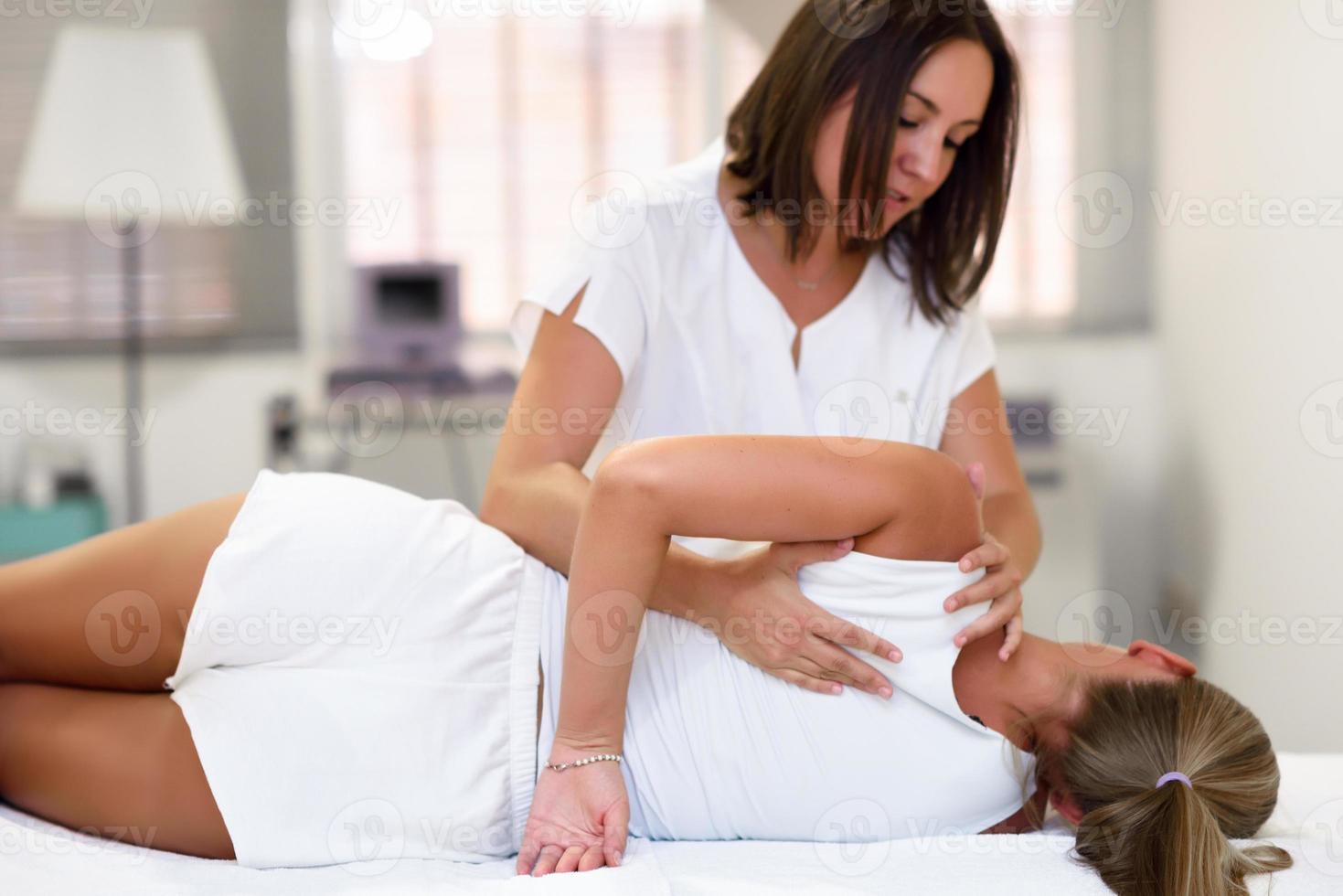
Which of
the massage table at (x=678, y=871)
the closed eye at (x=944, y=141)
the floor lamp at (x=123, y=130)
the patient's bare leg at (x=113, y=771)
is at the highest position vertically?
the floor lamp at (x=123, y=130)

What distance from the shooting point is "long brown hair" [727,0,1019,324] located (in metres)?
1.36

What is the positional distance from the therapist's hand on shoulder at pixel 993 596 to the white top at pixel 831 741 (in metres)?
0.01

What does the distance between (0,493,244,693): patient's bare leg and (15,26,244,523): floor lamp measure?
6.55 ft

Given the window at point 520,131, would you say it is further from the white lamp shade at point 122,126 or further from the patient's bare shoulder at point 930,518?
the patient's bare shoulder at point 930,518

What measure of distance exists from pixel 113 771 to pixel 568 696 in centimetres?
45

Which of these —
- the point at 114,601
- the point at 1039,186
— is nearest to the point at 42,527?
the point at 114,601

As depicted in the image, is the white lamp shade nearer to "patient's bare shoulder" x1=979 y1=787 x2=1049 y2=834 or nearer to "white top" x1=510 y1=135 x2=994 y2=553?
"white top" x1=510 y1=135 x2=994 y2=553

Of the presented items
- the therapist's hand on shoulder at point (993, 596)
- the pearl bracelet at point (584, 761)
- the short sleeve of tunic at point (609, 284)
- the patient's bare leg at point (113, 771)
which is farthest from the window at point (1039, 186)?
the patient's bare leg at point (113, 771)

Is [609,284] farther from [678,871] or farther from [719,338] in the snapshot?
[678,871]

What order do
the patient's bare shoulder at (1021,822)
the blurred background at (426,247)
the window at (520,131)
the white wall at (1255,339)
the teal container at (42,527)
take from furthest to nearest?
the window at (520,131) → the teal container at (42,527) → the blurred background at (426,247) → the white wall at (1255,339) → the patient's bare shoulder at (1021,822)

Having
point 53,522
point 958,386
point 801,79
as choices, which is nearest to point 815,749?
point 958,386

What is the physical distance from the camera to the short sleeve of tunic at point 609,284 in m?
1.43

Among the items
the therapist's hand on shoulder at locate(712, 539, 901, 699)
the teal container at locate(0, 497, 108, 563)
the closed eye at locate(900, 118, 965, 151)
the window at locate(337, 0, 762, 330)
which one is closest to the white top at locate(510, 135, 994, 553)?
the closed eye at locate(900, 118, 965, 151)

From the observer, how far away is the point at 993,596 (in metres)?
1.19
